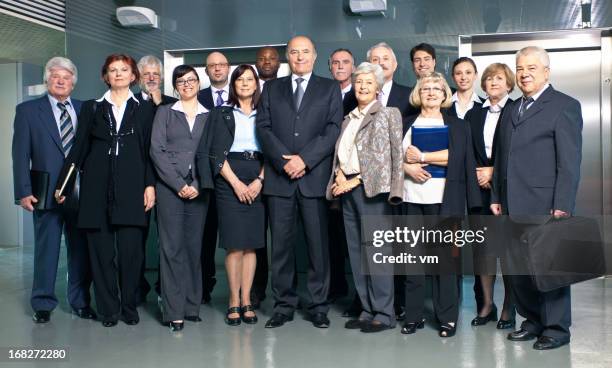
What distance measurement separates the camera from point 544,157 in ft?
13.0

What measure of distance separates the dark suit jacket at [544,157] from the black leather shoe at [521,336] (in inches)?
31.2

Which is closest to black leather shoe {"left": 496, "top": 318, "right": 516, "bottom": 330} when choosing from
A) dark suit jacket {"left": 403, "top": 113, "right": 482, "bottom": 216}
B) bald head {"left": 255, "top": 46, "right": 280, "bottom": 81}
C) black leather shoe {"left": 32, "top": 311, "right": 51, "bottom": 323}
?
dark suit jacket {"left": 403, "top": 113, "right": 482, "bottom": 216}

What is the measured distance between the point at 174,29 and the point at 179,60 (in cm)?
34

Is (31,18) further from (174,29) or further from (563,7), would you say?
(563,7)

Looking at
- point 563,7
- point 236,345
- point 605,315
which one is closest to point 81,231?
point 236,345

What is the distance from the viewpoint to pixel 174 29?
720 cm

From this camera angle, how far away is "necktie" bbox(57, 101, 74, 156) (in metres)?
4.86

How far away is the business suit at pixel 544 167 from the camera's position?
3.90 meters

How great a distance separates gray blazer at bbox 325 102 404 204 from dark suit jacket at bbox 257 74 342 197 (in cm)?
27

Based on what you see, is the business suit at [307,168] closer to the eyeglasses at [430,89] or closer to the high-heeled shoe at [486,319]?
the eyeglasses at [430,89]

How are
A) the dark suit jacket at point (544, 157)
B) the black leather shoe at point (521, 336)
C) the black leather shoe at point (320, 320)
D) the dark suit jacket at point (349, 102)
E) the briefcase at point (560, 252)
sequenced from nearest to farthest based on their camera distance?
the briefcase at point (560, 252)
the dark suit jacket at point (544, 157)
the black leather shoe at point (521, 336)
the black leather shoe at point (320, 320)
the dark suit jacket at point (349, 102)

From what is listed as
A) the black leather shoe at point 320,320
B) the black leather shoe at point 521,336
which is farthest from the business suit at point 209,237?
the black leather shoe at point 521,336

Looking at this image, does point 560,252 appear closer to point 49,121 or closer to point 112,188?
point 112,188

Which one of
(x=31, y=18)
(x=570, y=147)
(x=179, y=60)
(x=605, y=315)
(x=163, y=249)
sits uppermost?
(x=31, y=18)
